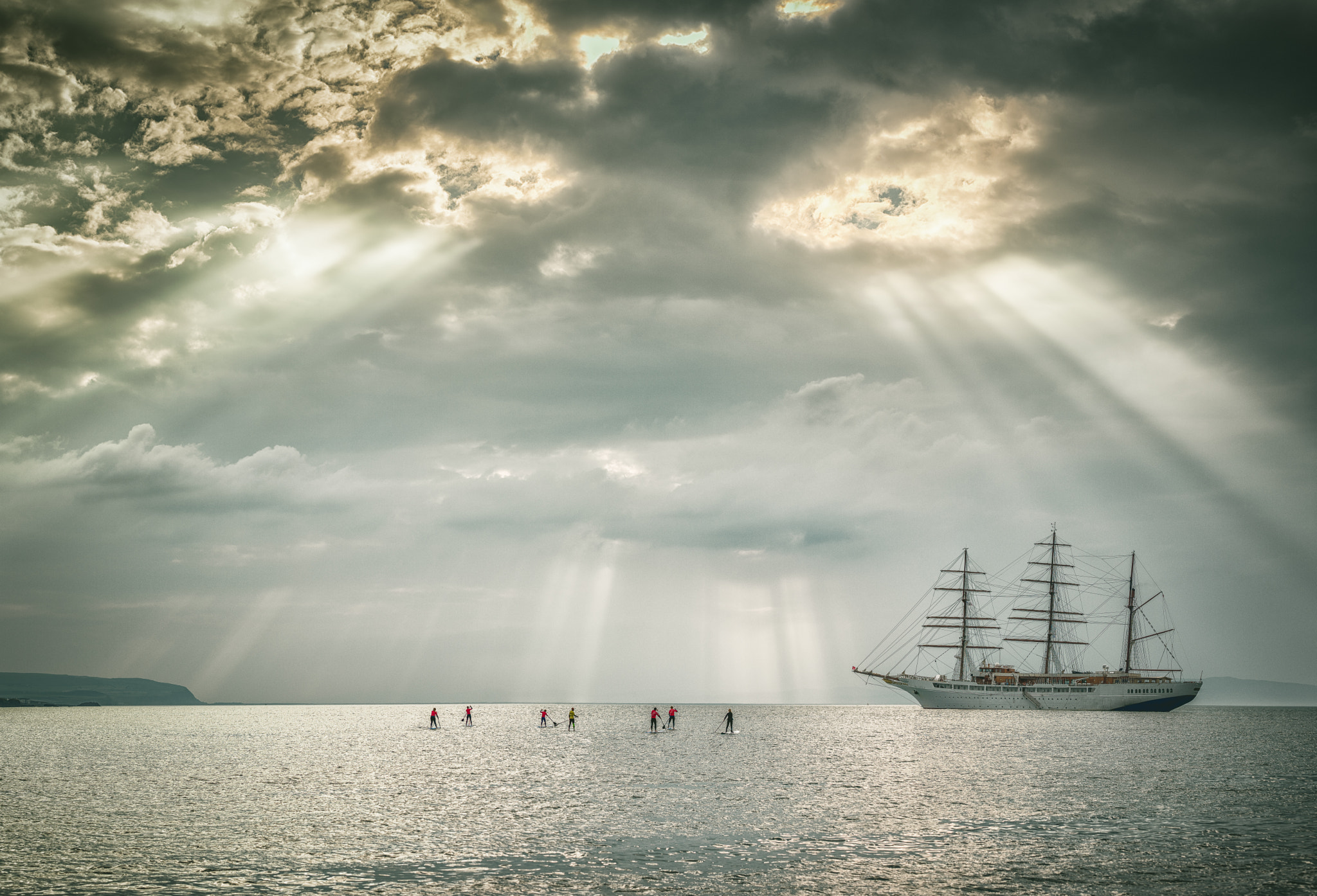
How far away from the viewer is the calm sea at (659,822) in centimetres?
2228

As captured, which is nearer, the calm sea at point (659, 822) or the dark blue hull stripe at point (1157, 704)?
the calm sea at point (659, 822)

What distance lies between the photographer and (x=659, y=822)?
102 feet

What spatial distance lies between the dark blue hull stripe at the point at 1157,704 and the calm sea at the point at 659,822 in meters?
133

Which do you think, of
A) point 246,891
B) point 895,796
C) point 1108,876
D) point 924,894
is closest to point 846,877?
point 924,894

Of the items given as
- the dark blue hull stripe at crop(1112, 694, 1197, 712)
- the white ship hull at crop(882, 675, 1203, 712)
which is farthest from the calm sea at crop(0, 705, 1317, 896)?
the dark blue hull stripe at crop(1112, 694, 1197, 712)

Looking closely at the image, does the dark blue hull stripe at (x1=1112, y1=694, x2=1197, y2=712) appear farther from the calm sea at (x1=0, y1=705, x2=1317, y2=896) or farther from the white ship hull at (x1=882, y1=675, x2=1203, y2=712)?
the calm sea at (x1=0, y1=705, x2=1317, y2=896)

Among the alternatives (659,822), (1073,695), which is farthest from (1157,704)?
(659,822)

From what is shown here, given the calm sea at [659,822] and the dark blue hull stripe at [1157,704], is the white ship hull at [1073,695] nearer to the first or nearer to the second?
the dark blue hull stripe at [1157,704]

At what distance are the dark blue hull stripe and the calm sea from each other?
133 m

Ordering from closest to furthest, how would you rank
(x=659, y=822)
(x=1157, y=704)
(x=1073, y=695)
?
1. (x=659, y=822)
2. (x=1157, y=704)
3. (x=1073, y=695)

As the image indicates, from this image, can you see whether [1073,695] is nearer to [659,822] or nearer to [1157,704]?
[1157,704]

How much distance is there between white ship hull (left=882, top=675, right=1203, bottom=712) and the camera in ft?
617

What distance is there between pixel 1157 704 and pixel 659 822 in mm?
196707

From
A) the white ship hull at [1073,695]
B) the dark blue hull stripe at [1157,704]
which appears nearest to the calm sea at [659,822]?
the white ship hull at [1073,695]
